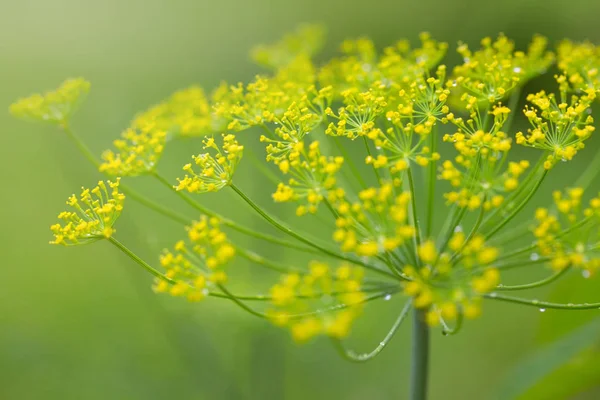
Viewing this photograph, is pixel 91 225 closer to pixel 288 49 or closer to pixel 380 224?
pixel 380 224

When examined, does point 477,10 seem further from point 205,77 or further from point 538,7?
point 205,77

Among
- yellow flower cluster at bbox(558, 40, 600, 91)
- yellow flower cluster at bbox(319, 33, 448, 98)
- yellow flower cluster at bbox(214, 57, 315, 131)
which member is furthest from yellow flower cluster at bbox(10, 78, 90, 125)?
yellow flower cluster at bbox(558, 40, 600, 91)

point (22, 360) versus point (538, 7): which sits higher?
point (538, 7)

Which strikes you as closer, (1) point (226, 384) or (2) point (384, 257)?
(2) point (384, 257)

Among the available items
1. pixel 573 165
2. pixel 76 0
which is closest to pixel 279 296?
pixel 573 165

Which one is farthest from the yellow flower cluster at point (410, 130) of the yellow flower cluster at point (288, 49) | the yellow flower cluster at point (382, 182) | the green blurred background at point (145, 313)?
the yellow flower cluster at point (288, 49)

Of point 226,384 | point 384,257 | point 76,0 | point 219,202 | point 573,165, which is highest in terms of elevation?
point 76,0

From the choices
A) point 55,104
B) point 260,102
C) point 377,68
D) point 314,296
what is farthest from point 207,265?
point 55,104
